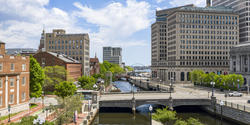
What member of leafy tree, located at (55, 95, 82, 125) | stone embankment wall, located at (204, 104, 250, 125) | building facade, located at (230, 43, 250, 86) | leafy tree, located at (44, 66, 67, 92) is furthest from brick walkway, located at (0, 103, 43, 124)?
building facade, located at (230, 43, 250, 86)

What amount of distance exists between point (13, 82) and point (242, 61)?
84.9 m

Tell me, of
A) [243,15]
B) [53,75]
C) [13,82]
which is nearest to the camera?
[13,82]

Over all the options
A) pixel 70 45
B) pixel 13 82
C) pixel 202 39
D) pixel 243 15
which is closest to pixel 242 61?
pixel 202 39

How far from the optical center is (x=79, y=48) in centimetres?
11788

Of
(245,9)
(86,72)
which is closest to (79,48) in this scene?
(86,72)

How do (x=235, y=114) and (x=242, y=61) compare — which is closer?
(x=235, y=114)

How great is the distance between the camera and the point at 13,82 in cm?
4400

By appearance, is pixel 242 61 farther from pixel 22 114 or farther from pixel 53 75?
pixel 22 114

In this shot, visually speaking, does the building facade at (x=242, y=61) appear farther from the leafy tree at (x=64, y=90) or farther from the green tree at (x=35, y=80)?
the green tree at (x=35, y=80)

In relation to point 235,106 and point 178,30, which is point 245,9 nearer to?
point 178,30

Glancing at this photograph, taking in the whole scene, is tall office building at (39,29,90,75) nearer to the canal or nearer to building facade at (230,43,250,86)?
the canal

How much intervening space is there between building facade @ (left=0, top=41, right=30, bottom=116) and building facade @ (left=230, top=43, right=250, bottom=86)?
256 ft

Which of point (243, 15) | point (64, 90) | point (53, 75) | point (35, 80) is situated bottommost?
point (64, 90)

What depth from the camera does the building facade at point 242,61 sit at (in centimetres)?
8856
